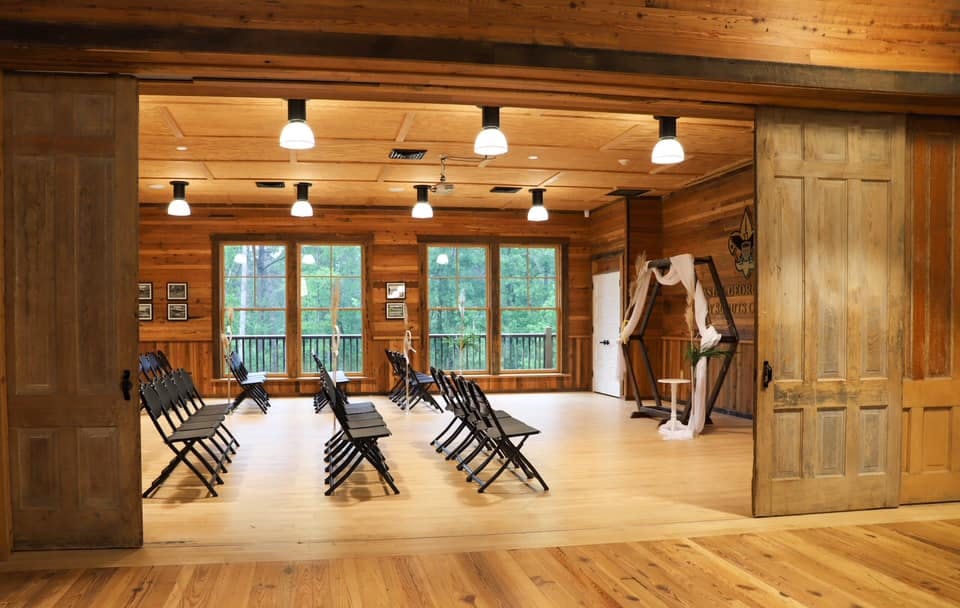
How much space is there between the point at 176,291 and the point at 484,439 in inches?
265

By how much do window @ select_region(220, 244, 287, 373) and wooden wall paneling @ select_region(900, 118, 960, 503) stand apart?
8.57 metres

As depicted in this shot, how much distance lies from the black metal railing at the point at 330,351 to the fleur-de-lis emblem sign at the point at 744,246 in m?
5.65

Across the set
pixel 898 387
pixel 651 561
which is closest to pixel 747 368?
pixel 898 387

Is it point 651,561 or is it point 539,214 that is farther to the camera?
point 539,214

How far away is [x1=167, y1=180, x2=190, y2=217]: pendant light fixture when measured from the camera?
8188 millimetres

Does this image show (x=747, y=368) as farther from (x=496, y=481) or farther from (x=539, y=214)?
(x=496, y=481)

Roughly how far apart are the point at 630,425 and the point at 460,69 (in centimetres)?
→ 541

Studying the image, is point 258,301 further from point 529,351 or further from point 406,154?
point 406,154

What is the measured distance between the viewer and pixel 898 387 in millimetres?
4660

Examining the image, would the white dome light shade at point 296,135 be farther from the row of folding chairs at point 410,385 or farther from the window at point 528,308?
the window at point 528,308

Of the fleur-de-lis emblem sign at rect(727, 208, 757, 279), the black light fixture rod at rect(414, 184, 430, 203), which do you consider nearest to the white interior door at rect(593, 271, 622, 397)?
the fleur-de-lis emblem sign at rect(727, 208, 757, 279)

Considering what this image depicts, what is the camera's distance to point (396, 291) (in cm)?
1127

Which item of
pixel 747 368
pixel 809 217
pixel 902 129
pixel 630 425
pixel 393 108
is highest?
pixel 393 108

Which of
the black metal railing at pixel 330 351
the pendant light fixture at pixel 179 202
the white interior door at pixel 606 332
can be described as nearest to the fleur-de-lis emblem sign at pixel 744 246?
the white interior door at pixel 606 332
